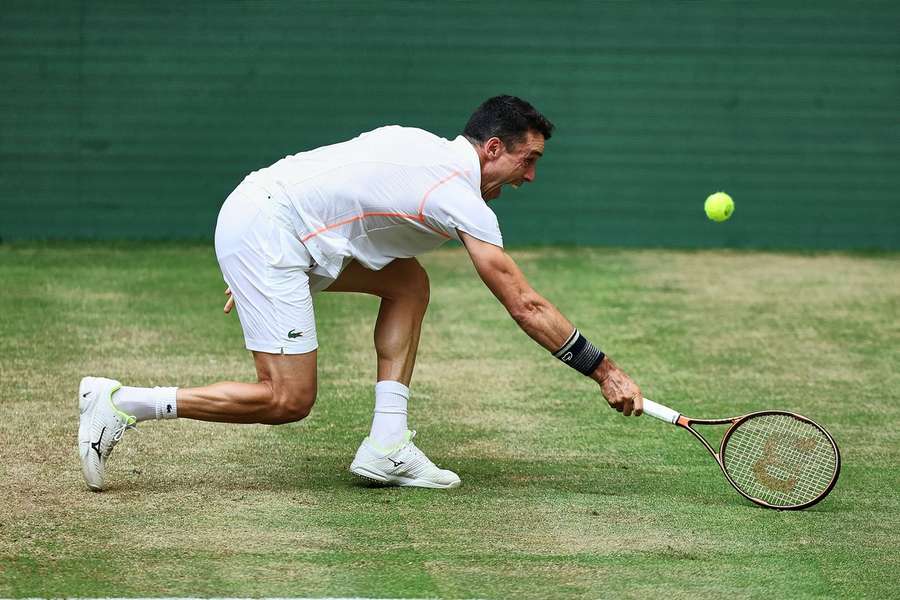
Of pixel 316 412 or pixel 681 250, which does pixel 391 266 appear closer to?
pixel 316 412

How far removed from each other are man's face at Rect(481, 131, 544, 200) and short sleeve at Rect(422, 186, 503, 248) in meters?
0.23

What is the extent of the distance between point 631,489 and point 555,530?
0.69 metres

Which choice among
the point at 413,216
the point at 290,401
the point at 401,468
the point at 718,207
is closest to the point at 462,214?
the point at 413,216

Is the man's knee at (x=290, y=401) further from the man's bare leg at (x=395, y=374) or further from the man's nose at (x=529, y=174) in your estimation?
the man's nose at (x=529, y=174)

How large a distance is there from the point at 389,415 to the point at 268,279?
2.47 ft

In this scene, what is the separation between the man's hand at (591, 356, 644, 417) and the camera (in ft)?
16.0

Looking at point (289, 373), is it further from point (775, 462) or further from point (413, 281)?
point (775, 462)

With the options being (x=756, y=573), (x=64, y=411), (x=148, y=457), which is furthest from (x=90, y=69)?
(x=756, y=573)

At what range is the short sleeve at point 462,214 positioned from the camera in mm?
4930

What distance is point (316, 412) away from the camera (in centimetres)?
664

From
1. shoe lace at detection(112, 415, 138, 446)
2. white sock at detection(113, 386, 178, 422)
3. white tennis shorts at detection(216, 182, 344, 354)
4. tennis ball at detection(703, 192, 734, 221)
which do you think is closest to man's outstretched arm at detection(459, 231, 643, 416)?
white tennis shorts at detection(216, 182, 344, 354)

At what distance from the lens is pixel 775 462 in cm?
524

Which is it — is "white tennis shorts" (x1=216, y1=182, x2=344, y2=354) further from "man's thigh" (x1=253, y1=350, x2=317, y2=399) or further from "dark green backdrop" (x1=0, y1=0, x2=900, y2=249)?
"dark green backdrop" (x1=0, y1=0, x2=900, y2=249)

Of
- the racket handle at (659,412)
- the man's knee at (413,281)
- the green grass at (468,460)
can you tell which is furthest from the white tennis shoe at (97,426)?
the racket handle at (659,412)
